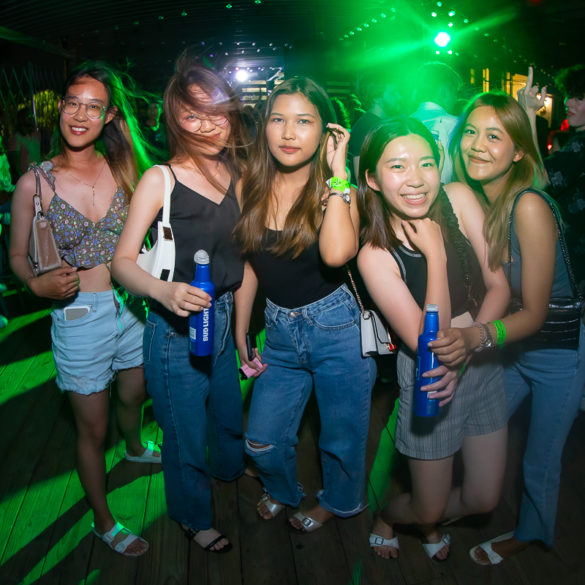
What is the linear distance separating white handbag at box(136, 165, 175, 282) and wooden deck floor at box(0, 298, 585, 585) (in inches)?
52.2

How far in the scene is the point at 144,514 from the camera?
243 centimetres

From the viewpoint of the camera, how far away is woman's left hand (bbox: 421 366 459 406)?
1.53 m

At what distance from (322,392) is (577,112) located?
6.48 feet

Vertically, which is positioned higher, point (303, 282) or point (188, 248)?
point (188, 248)

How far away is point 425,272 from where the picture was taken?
5.70 ft

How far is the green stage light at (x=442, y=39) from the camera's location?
8461 millimetres

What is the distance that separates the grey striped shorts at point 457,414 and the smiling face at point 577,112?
151cm

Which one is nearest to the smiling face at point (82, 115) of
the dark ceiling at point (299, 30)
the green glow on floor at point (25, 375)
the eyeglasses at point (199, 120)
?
the eyeglasses at point (199, 120)

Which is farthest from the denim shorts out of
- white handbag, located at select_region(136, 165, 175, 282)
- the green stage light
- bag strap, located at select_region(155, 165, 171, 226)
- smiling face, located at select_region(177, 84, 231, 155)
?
the green stage light

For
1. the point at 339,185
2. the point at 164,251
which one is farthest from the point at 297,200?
the point at 164,251

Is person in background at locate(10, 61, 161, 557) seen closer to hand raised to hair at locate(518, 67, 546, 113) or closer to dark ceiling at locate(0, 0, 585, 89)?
hand raised to hair at locate(518, 67, 546, 113)

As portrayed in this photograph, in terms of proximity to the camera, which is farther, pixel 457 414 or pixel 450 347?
pixel 457 414

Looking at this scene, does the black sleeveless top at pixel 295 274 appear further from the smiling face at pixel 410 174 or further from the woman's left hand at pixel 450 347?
the woman's left hand at pixel 450 347

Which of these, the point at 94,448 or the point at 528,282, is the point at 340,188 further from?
the point at 94,448
